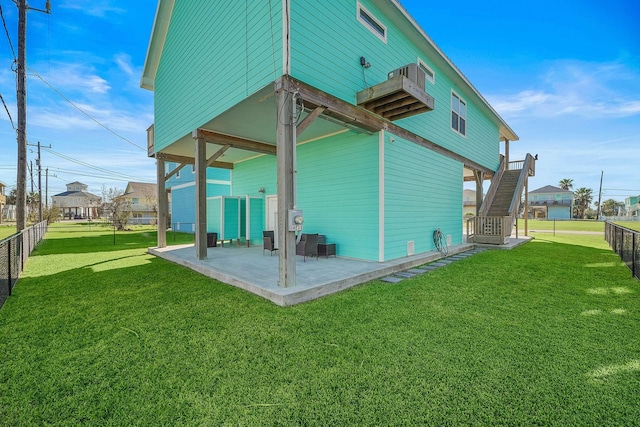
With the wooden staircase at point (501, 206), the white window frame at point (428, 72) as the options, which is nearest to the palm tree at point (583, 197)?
→ the wooden staircase at point (501, 206)

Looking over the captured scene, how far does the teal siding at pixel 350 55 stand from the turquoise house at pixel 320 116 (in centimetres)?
3

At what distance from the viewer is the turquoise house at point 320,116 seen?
4719 millimetres

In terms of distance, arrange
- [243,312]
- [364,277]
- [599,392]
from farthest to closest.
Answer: [364,277], [243,312], [599,392]

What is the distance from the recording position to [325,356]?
8.63 feet

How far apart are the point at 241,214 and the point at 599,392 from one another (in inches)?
374

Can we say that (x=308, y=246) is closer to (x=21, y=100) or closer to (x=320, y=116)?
(x=320, y=116)

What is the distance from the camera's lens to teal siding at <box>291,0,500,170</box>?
4793mm

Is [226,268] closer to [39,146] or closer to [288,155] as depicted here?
[288,155]

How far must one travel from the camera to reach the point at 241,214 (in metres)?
9.97

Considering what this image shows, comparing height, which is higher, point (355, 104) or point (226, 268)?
point (355, 104)

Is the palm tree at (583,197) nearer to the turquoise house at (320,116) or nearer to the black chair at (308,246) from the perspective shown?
the turquoise house at (320,116)

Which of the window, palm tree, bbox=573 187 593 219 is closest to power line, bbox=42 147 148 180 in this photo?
the window

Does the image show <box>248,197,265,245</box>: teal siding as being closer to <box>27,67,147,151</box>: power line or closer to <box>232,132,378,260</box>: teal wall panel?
<box>232,132,378,260</box>: teal wall panel

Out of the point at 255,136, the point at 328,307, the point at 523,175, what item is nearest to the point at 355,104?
the point at 255,136
